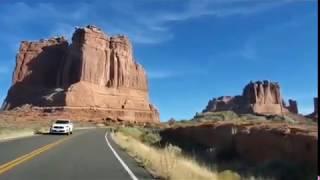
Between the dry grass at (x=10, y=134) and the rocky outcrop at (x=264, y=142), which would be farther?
the dry grass at (x=10, y=134)

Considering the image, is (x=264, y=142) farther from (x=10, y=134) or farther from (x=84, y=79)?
(x=84, y=79)

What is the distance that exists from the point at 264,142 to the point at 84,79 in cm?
13787

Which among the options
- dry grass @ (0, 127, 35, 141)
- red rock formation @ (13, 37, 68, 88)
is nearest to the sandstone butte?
red rock formation @ (13, 37, 68, 88)

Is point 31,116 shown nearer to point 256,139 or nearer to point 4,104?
point 4,104

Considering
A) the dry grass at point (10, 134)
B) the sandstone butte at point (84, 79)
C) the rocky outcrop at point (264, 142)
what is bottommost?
the rocky outcrop at point (264, 142)

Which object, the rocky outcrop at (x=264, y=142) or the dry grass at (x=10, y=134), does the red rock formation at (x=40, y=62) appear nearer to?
the dry grass at (x=10, y=134)

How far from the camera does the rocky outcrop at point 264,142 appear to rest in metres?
20.1

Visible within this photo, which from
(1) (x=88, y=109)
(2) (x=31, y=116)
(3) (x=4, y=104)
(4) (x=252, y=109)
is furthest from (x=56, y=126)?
(4) (x=252, y=109)

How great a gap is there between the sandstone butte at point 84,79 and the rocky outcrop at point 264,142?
367ft

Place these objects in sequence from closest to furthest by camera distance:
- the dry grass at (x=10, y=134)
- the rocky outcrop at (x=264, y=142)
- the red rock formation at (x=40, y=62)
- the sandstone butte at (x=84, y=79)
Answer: the rocky outcrop at (x=264, y=142) → the dry grass at (x=10, y=134) → the sandstone butte at (x=84, y=79) → the red rock formation at (x=40, y=62)

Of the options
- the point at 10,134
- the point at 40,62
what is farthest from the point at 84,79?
the point at 10,134

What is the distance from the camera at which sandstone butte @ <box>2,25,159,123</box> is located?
153m

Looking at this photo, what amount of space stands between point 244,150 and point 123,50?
15360 centimetres

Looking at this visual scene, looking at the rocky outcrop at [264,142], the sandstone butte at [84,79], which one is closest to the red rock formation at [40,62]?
the sandstone butte at [84,79]
